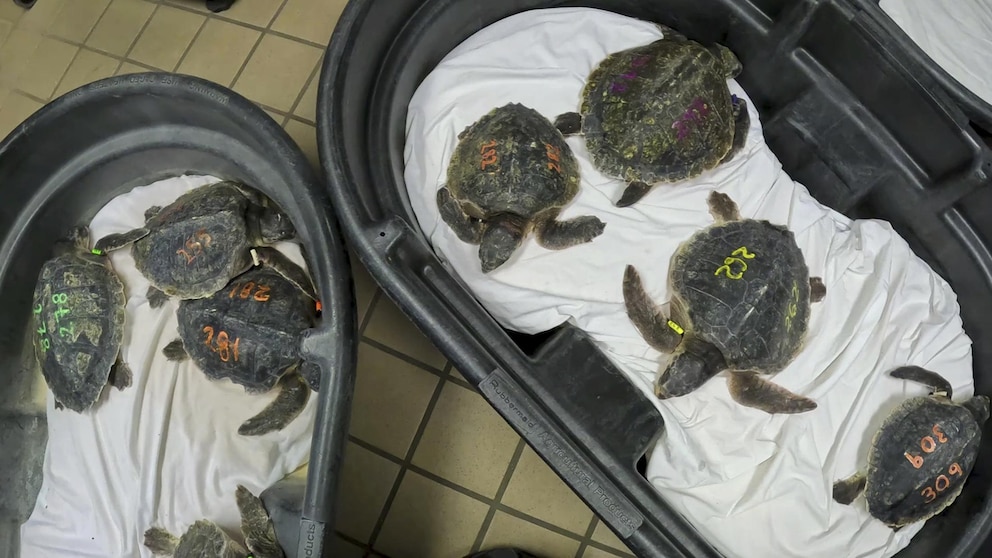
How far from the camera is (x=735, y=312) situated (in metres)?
1.17

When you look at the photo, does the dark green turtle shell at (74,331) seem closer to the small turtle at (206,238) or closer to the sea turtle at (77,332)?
the sea turtle at (77,332)

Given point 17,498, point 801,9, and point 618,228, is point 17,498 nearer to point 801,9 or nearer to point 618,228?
point 618,228

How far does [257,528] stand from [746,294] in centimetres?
108

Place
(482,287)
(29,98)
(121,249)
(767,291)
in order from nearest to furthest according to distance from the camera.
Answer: (767,291) → (482,287) → (121,249) → (29,98)

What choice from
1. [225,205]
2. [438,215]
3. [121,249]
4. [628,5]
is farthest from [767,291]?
[121,249]

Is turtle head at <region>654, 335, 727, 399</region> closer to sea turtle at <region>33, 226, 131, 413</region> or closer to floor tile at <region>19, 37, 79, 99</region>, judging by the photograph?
sea turtle at <region>33, 226, 131, 413</region>

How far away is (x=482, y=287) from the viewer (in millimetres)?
1267

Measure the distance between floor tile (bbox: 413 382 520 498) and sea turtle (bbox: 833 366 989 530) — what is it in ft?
2.36

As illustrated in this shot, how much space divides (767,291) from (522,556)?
2.52 ft

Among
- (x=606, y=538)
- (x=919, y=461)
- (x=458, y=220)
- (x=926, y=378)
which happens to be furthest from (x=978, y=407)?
(x=458, y=220)

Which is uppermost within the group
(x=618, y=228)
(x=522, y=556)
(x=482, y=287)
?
(x=618, y=228)

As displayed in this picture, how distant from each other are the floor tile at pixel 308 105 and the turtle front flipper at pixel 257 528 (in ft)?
3.23

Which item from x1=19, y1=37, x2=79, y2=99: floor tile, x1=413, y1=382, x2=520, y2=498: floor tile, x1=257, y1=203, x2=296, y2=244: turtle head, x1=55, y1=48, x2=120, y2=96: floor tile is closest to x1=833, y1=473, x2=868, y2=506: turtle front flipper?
x1=413, y1=382, x2=520, y2=498: floor tile

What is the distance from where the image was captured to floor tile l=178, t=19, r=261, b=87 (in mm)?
1711
